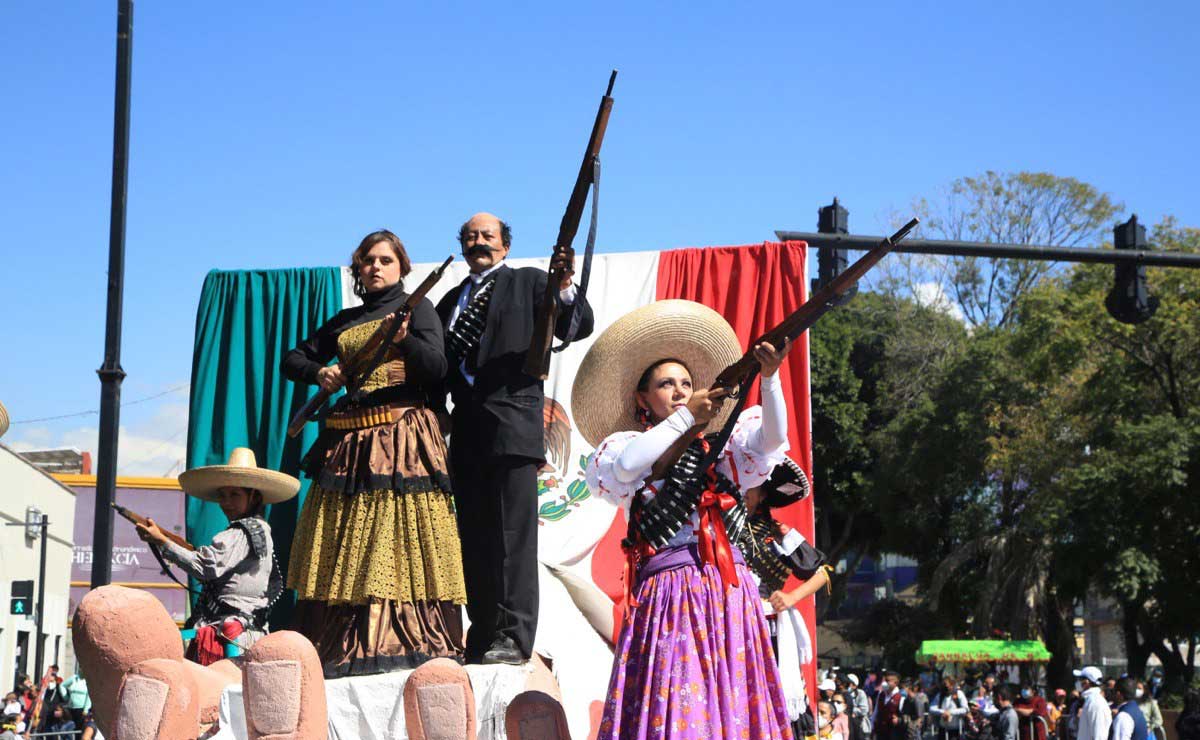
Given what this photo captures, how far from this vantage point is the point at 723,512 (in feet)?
16.3

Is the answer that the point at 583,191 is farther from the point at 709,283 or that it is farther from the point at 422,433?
the point at 709,283

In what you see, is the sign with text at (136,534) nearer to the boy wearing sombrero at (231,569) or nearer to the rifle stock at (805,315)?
the boy wearing sombrero at (231,569)

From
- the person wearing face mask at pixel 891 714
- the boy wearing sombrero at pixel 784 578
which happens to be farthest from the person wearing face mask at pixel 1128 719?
the person wearing face mask at pixel 891 714

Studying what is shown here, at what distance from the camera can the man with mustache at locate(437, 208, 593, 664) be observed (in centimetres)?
612

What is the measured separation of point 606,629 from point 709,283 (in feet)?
9.78

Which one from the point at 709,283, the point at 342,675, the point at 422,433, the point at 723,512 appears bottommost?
the point at 342,675

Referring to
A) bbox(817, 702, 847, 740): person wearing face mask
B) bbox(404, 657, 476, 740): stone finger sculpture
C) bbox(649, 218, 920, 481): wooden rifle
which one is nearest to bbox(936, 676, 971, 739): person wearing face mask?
bbox(817, 702, 847, 740): person wearing face mask

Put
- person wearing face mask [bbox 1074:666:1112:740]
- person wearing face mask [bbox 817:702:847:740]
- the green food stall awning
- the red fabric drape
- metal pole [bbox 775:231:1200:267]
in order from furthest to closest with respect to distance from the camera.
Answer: the green food stall awning, person wearing face mask [bbox 1074:666:1112:740], person wearing face mask [bbox 817:702:847:740], metal pole [bbox 775:231:1200:267], the red fabric drape

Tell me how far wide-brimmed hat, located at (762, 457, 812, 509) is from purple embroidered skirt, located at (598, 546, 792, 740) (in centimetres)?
95

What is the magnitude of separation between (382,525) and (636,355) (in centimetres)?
149

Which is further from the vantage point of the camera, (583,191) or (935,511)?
(935,511)

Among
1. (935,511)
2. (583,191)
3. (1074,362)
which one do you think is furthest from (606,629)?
(935,511)

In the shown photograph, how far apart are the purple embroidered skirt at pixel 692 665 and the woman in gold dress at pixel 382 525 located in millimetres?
1597

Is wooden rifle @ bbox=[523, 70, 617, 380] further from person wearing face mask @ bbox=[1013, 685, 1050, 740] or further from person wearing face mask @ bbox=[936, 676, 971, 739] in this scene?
person wearing face mask @ bbox=[936, 676, 971, 739]
